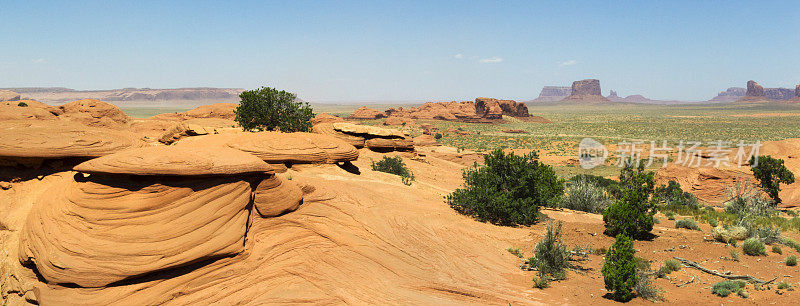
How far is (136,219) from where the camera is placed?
7.96 m

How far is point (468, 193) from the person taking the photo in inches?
595

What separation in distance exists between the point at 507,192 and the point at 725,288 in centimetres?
725

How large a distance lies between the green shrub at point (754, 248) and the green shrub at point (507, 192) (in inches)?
233

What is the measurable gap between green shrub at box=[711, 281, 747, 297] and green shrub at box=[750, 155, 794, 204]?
17.0 meters

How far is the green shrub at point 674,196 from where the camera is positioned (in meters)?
21.0

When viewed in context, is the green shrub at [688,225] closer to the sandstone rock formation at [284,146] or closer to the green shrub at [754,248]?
the green shrub at [754,248]

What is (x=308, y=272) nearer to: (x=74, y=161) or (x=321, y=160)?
(x=74, y=161)

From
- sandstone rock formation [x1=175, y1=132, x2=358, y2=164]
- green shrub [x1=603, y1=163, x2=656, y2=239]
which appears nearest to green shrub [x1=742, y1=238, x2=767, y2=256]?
green shrub [x1=603, y1=163, x2=656, y2=239]

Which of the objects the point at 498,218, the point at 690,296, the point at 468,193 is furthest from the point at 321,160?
the point at 690,296

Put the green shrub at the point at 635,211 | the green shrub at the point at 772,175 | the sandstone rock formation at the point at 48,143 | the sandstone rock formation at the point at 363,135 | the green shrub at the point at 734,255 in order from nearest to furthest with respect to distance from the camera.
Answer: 1. the sandstone rock formation at the point at 48,143
2. the green shrub at the point at 734,255
3. the green shrub at the point at 635,211
4. the green shrub at the point at 772,175
5. the sandstone rock formation at the point at 363,135

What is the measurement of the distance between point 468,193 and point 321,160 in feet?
21.6

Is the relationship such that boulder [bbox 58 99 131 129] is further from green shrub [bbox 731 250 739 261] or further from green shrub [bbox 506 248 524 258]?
green shrub [bbox 731 250 739 261]

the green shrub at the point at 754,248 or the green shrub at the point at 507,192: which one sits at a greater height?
the green shrub at the point at 507,192

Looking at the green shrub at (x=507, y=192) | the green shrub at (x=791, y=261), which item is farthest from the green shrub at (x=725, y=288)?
the green shrub at (x=507, y=192)
